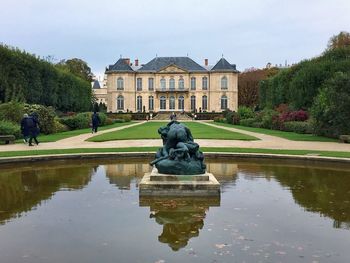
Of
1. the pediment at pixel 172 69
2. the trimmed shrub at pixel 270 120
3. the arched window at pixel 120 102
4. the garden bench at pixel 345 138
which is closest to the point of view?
the garden bench at pixel 345 138

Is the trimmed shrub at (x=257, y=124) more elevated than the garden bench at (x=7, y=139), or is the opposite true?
the garden bench at (x=7, y=139)

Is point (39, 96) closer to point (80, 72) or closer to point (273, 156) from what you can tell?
point (273, 156)

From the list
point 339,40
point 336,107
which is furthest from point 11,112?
point 339,40

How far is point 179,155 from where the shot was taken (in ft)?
24.2

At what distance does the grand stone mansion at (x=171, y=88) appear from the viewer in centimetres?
6894

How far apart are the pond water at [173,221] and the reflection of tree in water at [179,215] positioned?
12 mm

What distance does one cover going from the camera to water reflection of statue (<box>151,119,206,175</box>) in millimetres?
7363

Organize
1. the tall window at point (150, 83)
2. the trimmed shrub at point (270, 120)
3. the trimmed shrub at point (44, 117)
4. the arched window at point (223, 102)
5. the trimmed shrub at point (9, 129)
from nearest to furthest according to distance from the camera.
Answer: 1. the trimmed shrub at point (9, 129)
2. the trimmed shrub at point (44, 117)
3. the trimmed shrub at point (270, 120)
4. the arched window at point (223, 102)
5. the tall window at point (150, 83)

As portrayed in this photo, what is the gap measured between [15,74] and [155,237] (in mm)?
30817

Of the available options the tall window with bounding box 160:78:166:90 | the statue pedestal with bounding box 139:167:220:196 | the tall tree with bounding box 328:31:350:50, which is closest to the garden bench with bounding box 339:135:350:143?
the statue pedestal with bounding box 139:167:220:196

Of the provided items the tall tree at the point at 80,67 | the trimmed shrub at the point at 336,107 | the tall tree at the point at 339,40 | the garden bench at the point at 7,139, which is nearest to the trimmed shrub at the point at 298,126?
the trimmed shrub at the point at 336,107

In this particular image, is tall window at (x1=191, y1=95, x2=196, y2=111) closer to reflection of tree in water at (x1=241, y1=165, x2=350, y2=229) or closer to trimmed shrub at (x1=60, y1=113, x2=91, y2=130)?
trimmed shrub at (x1=60, y1=113, x2=91, y2=130)

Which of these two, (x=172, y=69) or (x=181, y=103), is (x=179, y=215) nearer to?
(x=172, y=69)

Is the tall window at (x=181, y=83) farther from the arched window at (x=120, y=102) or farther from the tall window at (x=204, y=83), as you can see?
the arched window at (x=120, y=102)
